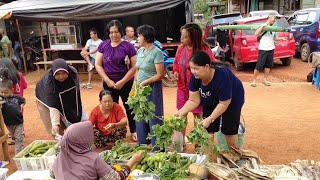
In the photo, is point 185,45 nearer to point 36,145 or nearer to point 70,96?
point 70,96

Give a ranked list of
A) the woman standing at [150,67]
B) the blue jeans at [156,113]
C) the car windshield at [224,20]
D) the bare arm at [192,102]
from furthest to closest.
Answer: the car windshield at [224,20] < the blue jeans at [156,113] < the woman standing at [150,67] < the bare arm at [192,102]

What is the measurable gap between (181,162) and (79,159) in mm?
1349

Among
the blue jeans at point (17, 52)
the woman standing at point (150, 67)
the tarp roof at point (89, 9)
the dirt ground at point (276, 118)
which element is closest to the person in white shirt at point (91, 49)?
the tarp roof at point (89, 9)

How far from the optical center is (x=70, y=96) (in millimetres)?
4258

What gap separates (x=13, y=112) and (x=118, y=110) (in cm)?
145

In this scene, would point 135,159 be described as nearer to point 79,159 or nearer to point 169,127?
point 169,127

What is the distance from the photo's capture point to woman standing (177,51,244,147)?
334cm

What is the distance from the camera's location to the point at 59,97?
13.7ft

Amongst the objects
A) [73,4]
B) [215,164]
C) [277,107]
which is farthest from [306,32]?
[215,164]

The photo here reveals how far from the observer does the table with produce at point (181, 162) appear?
3.26 m

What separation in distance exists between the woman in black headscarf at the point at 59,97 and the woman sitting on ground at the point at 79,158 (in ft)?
4.90

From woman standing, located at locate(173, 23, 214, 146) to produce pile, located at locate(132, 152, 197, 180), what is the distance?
2.49 feet

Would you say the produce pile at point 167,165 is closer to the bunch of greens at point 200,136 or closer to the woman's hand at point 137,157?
the woman's hand at point 137,157

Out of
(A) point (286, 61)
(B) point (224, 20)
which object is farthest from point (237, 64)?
(B) point (224, 20)
